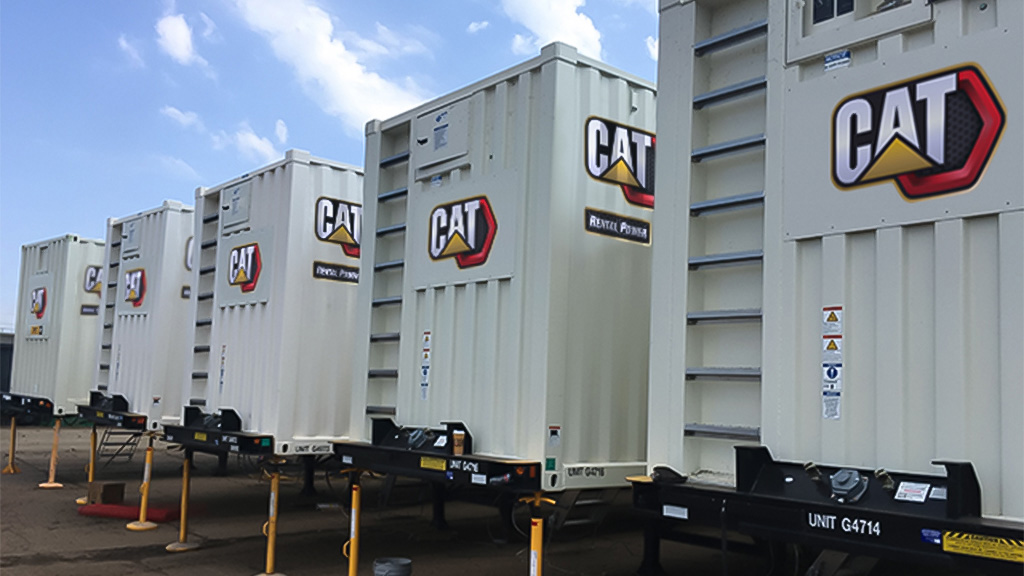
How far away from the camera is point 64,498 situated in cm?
1191

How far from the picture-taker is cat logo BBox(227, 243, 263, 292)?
8.77m

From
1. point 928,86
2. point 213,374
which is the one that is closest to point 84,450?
point 213,374

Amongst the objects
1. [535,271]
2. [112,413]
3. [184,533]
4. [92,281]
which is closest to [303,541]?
[184,533]

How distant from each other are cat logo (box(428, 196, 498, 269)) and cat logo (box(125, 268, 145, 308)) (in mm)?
6786

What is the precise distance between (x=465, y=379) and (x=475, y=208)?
1272 mm

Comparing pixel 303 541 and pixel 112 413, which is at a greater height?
pixel 112 413

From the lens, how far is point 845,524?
3.48m

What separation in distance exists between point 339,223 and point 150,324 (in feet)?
13.6

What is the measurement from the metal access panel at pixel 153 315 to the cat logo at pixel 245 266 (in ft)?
6.01

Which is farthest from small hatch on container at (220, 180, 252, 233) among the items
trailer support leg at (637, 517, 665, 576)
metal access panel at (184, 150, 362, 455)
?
trailer support leg at (637, 517, 665, 576)

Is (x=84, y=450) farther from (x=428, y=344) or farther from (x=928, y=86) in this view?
(x=928, y=86)

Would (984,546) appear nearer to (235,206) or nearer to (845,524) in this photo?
(845,524)

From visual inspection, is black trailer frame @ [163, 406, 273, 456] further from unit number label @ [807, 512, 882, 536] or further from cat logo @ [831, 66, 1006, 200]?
cat logo @ [831, 66, 1006, 200]

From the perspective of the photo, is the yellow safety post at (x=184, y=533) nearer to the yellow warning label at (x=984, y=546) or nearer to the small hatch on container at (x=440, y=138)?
the small hatch on container at (x=440, y=138)
